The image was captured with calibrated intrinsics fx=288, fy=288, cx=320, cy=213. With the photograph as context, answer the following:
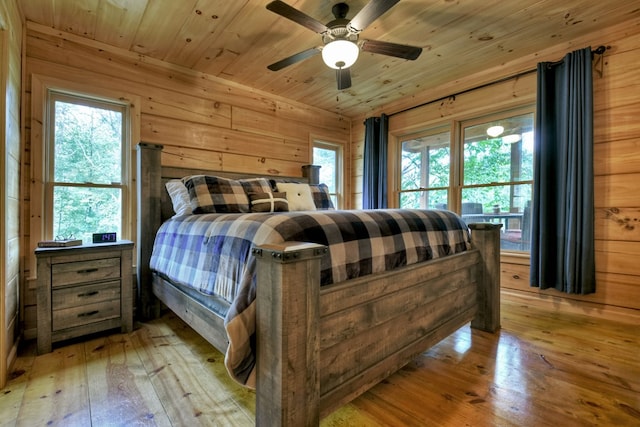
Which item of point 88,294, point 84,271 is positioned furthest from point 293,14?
point 88,294

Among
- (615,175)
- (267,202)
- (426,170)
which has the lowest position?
(267,202)

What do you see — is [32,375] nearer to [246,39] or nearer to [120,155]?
[120,155]

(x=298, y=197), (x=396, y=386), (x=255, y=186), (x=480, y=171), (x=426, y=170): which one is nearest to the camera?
(x=396, y=386)

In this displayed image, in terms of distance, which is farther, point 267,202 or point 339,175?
point 339,175

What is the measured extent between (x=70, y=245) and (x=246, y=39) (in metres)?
2.00

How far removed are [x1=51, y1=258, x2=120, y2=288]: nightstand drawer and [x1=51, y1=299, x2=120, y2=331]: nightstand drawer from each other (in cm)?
17

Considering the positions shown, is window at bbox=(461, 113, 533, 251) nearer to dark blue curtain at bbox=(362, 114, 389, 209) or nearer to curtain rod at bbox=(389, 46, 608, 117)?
curtain rod at bbox=(389, 46, 608, 117)

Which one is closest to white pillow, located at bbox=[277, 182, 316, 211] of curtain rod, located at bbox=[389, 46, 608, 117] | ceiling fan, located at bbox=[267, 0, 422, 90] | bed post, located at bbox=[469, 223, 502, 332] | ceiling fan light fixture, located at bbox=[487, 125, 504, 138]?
ceiling fan, located at bbox=[267, 0, 422, 90]

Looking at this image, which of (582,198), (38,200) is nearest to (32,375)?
(38,200)

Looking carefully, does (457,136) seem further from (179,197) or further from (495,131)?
(179,197)

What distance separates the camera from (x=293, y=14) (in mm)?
1669

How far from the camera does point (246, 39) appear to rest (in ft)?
7.75

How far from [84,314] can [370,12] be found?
260 cm

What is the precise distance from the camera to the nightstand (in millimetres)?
1756
